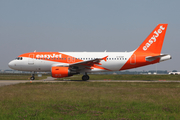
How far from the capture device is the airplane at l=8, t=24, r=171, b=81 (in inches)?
1091

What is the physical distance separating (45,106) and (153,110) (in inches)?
179

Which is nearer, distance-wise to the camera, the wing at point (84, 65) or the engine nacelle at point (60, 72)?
the engine nacelle at point (60, 72)

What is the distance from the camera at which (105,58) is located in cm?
2719

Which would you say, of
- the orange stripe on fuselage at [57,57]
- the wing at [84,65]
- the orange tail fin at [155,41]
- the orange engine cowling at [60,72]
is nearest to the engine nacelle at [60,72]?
the orange engine cowling at [60,72]

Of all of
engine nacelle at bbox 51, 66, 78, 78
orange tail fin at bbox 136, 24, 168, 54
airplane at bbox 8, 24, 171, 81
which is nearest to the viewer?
engine nacelle at bbox 51, 66, 78, 78

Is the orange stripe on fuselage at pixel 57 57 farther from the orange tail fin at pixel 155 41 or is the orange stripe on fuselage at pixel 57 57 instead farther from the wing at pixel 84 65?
the orange tail fin at pixel 155 41

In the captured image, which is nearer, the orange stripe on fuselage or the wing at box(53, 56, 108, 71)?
the wing at box(53, 56, 108, 71)

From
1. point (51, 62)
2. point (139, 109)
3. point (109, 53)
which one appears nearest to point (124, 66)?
point (109, 53)

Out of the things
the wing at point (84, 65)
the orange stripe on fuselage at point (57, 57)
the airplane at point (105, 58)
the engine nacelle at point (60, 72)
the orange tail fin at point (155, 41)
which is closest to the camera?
the engine nacelle at point (60, 72)

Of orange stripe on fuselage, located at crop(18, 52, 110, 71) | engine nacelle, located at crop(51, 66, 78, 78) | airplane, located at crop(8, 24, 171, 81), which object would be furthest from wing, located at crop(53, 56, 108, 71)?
engine nacelle, located at crop(51, 66, 78, 78)

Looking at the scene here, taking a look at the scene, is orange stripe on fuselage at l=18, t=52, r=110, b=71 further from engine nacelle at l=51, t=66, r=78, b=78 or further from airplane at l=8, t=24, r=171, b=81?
engine nacelle at l=51, t=66, r=78, b=78

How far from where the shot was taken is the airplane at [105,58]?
27703 mm

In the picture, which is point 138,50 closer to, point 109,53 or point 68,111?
point 109,53

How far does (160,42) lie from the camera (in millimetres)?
28266
